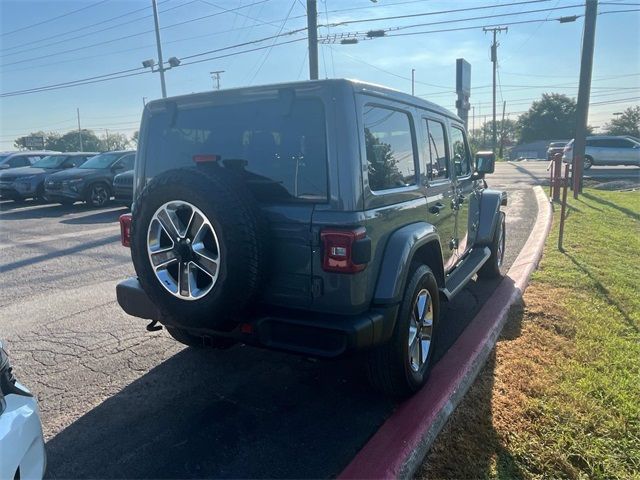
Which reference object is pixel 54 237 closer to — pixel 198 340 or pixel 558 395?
pixel 198 340

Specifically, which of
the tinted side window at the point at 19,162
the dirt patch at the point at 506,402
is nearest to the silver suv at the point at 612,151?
the dirt patch at the point at 506,402

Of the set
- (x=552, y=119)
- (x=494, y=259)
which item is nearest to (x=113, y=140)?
(x=552, y=119)

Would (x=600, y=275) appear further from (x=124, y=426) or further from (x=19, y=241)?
(x=19, y=241)

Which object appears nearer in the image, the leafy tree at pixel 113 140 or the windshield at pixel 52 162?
the windshield at pixel 52 162

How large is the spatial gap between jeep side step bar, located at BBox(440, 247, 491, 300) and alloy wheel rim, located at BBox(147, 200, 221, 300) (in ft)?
6.04

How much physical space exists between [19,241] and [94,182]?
5.10 meters

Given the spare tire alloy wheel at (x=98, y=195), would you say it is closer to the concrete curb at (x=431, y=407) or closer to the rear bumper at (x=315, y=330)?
the concrete curb at (x=431, y=407)

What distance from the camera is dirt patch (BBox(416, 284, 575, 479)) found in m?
2.55

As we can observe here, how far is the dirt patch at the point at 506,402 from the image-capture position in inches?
100

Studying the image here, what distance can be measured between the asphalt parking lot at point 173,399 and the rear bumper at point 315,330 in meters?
0.34

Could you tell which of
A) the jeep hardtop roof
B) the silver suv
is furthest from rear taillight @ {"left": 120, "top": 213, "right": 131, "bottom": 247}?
the silver suv

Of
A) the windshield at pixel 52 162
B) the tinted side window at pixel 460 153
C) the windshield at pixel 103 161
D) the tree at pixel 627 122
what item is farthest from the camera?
the tree at pixel 627 122

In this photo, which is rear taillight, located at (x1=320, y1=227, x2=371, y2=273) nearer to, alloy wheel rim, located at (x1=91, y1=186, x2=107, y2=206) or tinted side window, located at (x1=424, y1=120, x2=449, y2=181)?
tinted side window, located at (x1=424, y1=120, x2=449, y2=181)

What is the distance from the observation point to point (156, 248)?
285cm
